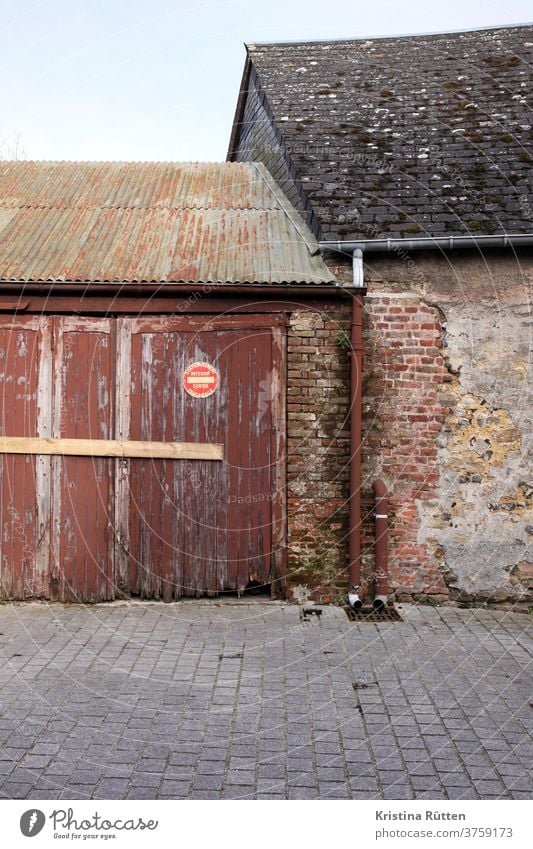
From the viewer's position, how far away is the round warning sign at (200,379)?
275 inches

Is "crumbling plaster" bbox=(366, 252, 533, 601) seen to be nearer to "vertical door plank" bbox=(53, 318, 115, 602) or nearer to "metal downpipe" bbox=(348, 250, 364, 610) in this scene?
"metal downpipe" bbox=(348, 250, 364, 610)

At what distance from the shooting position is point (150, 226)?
7867 mm

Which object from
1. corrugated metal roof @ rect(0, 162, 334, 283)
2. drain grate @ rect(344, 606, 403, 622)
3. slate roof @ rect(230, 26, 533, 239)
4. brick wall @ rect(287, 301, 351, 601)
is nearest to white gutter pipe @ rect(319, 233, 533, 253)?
slate roof @ rect(230, 26, 533, 239)

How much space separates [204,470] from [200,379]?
91 cm

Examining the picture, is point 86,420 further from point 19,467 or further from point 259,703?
point 259,703

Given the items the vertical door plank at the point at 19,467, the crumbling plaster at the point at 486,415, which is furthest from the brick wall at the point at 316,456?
the vertical door plank at the point at 19,467

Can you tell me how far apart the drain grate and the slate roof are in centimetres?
366

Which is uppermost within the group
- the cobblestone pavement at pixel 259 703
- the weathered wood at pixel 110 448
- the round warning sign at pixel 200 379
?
the round warning sign at pixel 200 379

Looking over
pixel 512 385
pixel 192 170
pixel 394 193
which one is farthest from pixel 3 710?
pixel 192 170

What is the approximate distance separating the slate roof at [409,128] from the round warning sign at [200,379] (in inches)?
72.9

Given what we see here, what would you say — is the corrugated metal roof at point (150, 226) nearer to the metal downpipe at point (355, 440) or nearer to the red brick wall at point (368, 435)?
the metal downpipe at point (355, 440)

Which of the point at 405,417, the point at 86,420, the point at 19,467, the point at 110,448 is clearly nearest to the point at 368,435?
the point at 405,417

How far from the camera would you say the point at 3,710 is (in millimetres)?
4641

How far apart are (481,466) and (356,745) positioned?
357 centimetres
